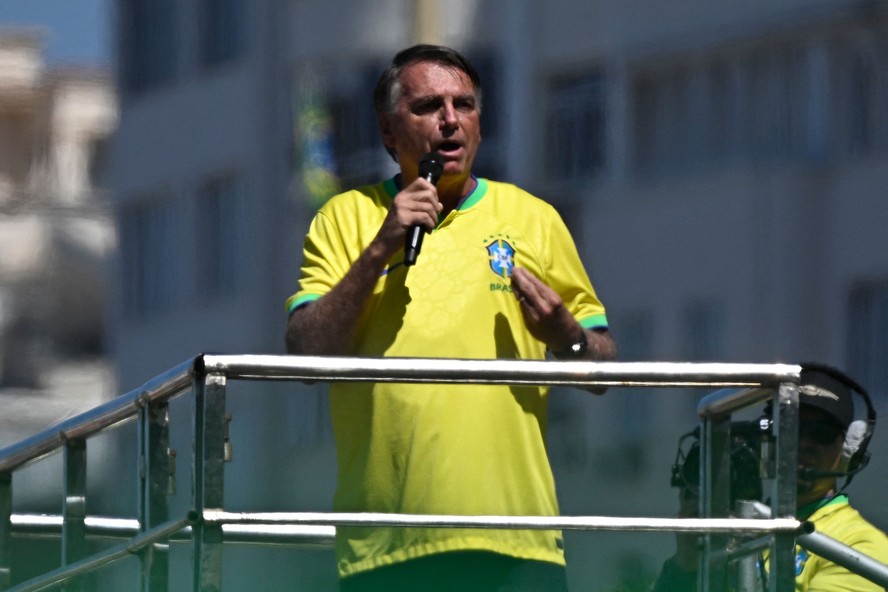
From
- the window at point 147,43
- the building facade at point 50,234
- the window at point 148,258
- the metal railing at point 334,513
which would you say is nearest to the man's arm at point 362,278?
the metal railing at point 334,513

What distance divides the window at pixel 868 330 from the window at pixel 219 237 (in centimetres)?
879

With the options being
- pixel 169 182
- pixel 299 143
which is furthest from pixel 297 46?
pixel 169 182

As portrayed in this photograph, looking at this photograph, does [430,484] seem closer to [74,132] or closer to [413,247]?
[413,247]

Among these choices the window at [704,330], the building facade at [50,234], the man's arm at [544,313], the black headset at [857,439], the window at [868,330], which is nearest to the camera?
the man's arm at [544,313]

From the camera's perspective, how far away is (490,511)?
17.7 ft

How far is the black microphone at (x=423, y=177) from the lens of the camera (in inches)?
215

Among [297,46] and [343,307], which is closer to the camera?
[343,307]

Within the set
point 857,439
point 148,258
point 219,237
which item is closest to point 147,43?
point 148,258

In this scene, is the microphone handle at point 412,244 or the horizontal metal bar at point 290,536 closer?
the horizontal metal bar at point 290,536

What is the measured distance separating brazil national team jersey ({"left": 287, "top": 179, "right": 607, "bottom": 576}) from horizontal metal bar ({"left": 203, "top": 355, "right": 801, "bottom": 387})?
9.3 inches

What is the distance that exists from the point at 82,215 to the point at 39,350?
244 cm

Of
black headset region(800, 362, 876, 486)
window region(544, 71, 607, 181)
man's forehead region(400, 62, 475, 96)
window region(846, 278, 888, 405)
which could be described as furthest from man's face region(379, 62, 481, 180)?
window region(544, 71, 607, 181)

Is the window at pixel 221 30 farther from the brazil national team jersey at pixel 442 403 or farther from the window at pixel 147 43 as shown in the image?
the brazil national team jersey at pixel 442 403

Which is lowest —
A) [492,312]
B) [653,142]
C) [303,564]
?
[303,564]
